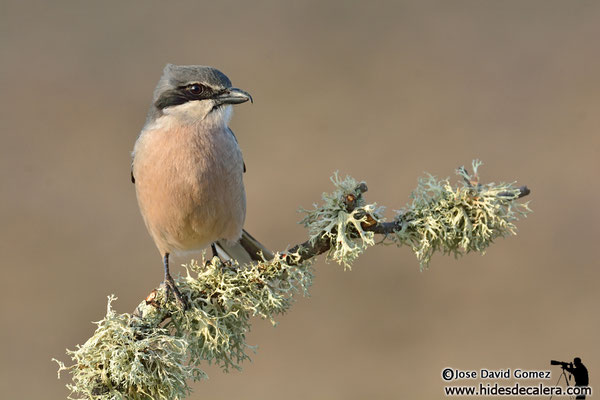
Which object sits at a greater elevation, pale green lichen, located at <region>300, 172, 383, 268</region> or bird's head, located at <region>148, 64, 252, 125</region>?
bird's head, located at <region>148, 64, 252, 125</region>

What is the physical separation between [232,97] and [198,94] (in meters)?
0.17

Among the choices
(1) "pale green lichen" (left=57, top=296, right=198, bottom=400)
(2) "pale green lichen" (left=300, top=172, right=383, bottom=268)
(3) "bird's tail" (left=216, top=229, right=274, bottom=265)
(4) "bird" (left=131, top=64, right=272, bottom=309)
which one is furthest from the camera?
(3) "bird's tail" (left=216, top=229, right=274, bottom=265)

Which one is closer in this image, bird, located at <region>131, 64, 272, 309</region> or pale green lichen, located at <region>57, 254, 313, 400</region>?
pale green lichen, located at <region>57, 254, 313, 400</region>

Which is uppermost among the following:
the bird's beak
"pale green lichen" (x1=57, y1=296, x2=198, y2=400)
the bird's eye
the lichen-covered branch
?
the bird's eye

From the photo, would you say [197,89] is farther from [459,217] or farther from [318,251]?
[459,217]

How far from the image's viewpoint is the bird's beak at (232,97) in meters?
2.81

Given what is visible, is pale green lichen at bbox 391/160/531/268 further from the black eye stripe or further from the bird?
the black eye stripe

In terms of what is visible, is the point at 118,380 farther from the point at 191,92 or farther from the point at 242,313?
the point at 191,92

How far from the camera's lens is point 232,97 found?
282cm

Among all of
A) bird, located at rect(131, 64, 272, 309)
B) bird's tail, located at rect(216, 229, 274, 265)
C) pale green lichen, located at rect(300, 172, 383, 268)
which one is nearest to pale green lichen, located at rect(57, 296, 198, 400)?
pale green lichen, located at rect(300, 172, 383, 268)

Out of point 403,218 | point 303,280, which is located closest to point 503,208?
point 403,218

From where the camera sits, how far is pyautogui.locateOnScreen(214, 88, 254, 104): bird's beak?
281 centimetres

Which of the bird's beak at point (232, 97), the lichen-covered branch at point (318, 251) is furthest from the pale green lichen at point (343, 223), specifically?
Answer: the bird's beak at point (232, 97)

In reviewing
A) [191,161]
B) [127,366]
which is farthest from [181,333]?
[191,161]
